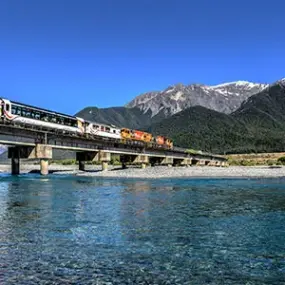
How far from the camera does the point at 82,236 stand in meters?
17.2

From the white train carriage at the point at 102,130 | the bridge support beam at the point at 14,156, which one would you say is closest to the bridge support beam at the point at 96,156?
the white train carriage at the point at 102,130

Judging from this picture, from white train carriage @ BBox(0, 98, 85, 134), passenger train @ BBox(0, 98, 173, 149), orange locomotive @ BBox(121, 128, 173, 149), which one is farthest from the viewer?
orange locomotive @ BBox(121, 128, 173, 149)

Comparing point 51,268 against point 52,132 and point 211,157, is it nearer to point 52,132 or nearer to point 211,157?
point 52,132

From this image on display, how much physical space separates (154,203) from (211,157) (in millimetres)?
152987

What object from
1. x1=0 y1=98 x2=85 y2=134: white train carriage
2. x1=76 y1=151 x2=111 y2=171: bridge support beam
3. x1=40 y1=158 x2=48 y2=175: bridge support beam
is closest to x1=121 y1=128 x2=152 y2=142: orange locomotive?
x1=76 y1=151 x2=111 y2=171: bridge support beam

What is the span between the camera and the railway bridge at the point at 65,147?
67.7 m

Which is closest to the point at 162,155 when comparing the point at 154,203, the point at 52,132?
the point at 52,132

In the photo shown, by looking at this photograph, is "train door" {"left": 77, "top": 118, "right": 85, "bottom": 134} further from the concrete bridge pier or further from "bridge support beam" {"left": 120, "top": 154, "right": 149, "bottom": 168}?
"bridge support beam" {"left": 120, "top": 154, "right": 149, "bottom": 168}

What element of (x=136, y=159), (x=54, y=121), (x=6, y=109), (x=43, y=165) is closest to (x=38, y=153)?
(x=43, y=165)

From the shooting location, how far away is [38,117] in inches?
2844

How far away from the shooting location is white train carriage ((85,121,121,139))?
299 feet

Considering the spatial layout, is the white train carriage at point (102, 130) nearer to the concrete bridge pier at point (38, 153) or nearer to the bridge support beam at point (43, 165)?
the bridge support beam at point (43, 165)

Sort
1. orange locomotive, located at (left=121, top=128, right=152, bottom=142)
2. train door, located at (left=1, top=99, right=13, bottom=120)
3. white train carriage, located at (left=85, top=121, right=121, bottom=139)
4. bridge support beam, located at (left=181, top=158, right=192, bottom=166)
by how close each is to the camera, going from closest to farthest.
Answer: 1. train door, located at (left=1, top=99, right=13, bottom=120)
2. white train carriage, located at (left=85, top=121, right=121, bottom=139)
3. orange locomotive, located at (left=121, top=128, right=152, bottom=142)
4. bridge support beam, located at (left=181, top=158, right=192, bottom=166)

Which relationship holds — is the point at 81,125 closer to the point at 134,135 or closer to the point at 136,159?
the point at 136,159
